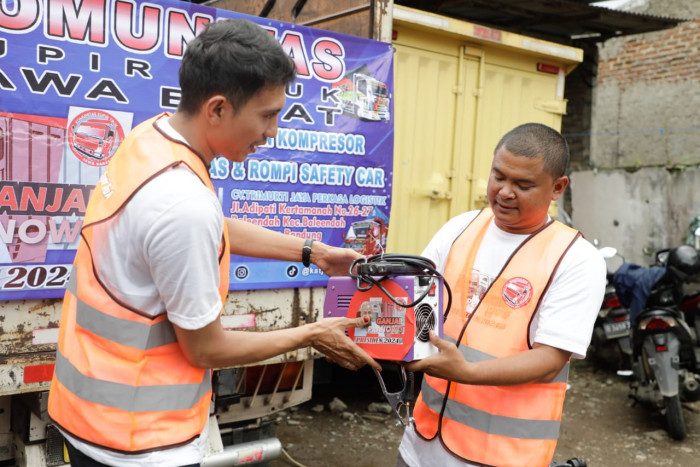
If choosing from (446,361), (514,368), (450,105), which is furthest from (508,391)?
(450,105)

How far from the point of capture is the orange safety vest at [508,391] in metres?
1.78

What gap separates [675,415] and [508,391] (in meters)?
3.21

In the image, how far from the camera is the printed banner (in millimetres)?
2291

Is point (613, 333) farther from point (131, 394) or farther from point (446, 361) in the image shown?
point (131, 394)

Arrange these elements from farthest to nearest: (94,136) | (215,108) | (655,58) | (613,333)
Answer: (655,58) < (613,333) < (94,136) < (215,108)

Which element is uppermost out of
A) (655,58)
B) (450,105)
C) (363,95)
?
(655,58)

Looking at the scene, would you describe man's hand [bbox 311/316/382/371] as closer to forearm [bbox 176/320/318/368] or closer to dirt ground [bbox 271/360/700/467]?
forearm [bbox 176/320/318/368]

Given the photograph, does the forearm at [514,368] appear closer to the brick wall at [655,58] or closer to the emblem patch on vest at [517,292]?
the emblem patch on vest at [517,292]

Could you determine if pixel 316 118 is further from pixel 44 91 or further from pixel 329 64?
pixel 44 91

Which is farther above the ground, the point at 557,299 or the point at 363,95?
the point at 363,95

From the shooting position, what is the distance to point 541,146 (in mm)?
1864

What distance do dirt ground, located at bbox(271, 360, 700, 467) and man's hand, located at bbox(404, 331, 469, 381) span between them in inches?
94.4

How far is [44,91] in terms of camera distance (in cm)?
233

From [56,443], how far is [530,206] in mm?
1915
